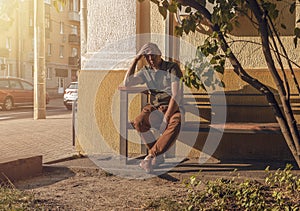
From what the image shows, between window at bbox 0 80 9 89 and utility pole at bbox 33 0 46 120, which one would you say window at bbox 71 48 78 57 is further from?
utility pole at bbox 33 0 46 120

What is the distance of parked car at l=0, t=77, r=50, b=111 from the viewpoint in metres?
23.3

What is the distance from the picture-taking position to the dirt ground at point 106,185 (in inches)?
175

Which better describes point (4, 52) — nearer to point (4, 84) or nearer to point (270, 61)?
point (4, 84)

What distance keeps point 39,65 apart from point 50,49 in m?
41.2

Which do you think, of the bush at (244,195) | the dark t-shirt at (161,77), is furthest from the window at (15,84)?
the bush at (244,195)

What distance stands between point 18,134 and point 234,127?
6374 mm

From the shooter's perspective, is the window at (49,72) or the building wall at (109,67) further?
the window at (49,72)

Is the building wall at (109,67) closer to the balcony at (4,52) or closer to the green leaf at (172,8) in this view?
the green leaf at (172,8)

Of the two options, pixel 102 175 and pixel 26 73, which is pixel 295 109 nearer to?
pixel 102 175

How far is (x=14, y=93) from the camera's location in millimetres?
24078

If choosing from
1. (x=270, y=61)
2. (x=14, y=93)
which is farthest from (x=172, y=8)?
(x=14, y=93)

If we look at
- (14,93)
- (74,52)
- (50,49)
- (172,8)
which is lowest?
(14,93)

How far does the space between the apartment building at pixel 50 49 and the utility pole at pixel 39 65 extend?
2524 centimetres

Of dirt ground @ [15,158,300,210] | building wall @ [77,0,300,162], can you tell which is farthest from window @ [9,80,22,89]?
dirt ground @ [15,158,300,210]
